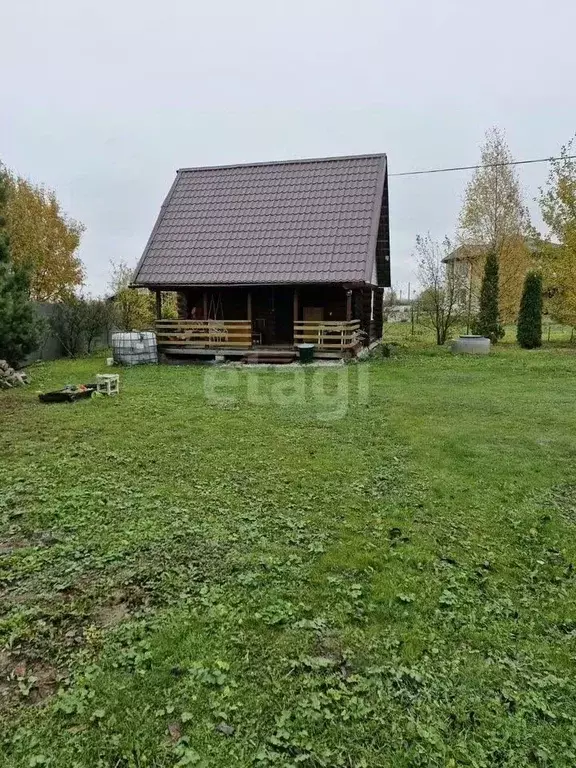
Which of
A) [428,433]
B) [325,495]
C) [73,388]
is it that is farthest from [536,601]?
[73,388]

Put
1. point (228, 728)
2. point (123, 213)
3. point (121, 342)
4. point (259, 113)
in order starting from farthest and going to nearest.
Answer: point (123, 213)
point (259, 113)
point (121, 342)
point (228, 728)

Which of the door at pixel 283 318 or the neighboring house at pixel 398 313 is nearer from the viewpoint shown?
the door at pixel 283 318

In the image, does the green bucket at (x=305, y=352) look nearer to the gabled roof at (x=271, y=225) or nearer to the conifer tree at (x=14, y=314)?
the gabled roof at (x=271, y=225)

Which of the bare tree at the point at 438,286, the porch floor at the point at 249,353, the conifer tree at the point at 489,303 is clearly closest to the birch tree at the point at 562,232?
the conifer tree at the point at 489,303

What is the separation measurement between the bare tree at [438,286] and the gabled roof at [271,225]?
1.39 metres

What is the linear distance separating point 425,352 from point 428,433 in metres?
8.61

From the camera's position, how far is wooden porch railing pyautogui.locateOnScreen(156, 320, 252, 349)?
43.3 feet

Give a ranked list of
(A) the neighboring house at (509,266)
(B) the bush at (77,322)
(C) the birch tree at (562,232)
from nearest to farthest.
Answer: (B) the bush at (77,322)
(C) the birch tree at (562,232)
(A) the neighboring house at (509,266)

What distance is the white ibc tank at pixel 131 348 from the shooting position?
12469 mm

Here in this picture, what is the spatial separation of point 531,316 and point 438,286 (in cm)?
315

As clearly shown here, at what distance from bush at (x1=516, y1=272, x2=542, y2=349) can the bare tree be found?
2.05 metres

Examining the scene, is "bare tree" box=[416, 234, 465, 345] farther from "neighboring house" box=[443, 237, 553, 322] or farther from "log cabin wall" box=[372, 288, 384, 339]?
"neighboring house" box=[443, 237, 553, 322]

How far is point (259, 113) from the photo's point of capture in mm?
19969

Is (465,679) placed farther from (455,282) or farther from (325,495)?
(455,282)
